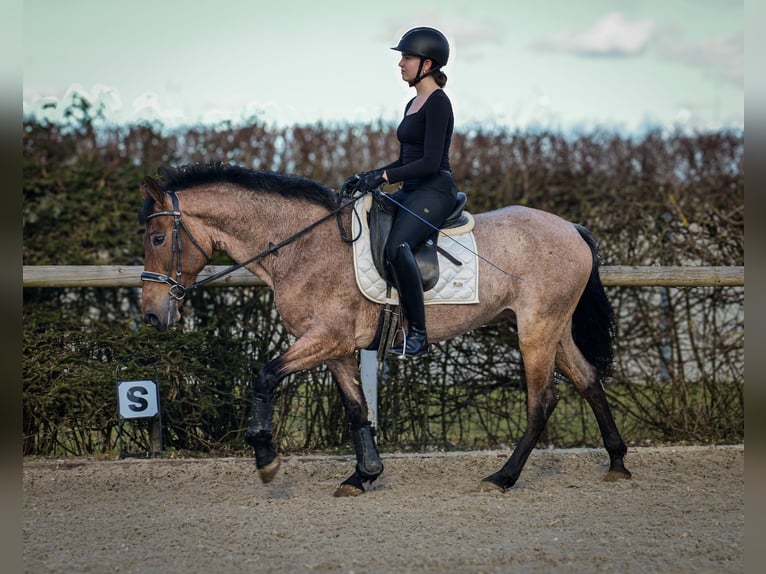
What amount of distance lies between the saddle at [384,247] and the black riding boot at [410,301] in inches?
4.0

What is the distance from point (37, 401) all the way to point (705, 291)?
216 inches

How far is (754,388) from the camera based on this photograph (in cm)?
330

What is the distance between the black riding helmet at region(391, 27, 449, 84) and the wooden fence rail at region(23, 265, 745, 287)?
2.09m

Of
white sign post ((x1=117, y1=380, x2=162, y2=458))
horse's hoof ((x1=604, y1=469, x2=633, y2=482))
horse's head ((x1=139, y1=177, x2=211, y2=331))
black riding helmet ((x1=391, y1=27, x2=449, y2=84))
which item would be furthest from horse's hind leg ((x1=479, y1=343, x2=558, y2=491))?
white sign post ((x1=117, y1=380, x2=162, y2=458))

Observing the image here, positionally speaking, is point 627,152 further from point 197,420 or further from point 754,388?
point 754,388

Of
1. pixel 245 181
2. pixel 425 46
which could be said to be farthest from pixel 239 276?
pixel 425 46

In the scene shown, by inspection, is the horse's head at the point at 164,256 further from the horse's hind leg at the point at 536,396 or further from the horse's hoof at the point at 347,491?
the horse's hind leg at the point at 536,396

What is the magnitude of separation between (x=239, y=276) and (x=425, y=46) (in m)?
2.26

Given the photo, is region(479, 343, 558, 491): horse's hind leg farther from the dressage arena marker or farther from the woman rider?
the dressage arena marker

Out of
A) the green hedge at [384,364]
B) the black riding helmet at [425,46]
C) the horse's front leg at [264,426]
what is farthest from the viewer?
the green hedge at [384,364]

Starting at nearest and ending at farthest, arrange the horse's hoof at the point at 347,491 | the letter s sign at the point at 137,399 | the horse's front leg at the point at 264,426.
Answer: the horse's front leg at the point at 264,426
the horse's hoof at the point at 347,491
the letter s sign at the point at 137,399

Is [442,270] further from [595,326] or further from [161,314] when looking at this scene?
[161,314]

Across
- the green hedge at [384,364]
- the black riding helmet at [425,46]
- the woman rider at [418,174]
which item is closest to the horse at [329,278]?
the woman rider at [418,174]

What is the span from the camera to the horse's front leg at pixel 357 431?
18.3ft
